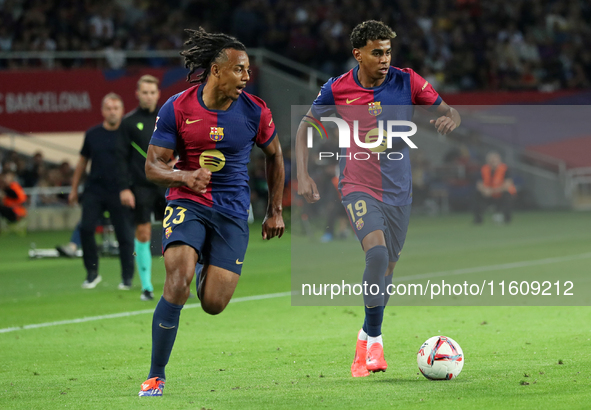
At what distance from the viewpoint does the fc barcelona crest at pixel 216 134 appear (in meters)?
5.53

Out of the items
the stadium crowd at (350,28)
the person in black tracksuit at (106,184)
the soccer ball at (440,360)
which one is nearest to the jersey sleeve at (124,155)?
the person in black tracksuit at (106,184)

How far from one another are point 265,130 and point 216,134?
0.39m

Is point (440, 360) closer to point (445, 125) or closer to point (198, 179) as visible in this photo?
point (445, 125)

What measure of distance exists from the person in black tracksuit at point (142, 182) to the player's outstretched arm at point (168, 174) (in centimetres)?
439

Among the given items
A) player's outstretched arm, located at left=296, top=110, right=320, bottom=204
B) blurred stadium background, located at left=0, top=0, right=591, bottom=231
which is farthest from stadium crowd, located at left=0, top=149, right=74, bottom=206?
player's outstretched arm, located at left=296, top=110, right=320, bottom=204

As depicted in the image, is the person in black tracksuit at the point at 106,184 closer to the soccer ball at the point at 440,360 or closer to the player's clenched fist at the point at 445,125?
the player's clenched fist at the point at 445,125

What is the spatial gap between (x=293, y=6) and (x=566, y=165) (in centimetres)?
907

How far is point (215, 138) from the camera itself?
5539 millimetres

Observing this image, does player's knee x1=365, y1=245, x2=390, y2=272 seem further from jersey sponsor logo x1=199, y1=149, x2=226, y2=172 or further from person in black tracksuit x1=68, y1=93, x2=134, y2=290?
person in black tracksuit x1=68, y1=93, x2=134, y2=290

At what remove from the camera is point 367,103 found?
633cm

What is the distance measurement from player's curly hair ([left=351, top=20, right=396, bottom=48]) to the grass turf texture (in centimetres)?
227

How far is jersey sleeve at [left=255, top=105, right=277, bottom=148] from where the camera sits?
5746 mm

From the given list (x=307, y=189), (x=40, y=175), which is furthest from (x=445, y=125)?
(x=40, y=175)

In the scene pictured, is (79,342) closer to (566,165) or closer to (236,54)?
(236,54)
